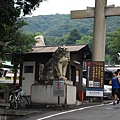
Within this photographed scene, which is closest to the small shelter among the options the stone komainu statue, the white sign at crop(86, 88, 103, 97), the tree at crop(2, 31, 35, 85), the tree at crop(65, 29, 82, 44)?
the tree at crop(2, 31, 35, 85)

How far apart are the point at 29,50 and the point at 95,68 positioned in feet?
14.4

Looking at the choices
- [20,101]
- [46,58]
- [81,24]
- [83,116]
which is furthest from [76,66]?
[81,24]

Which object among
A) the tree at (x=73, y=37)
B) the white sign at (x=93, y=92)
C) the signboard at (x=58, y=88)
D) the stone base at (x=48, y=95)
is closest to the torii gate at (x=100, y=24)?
the white sign at (x=93, y=92)

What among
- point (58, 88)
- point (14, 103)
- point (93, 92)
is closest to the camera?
point (58, 88)

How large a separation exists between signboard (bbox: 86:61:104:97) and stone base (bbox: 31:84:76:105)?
263cm

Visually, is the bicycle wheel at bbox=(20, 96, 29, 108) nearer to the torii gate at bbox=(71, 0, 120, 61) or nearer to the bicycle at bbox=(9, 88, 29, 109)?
the bicycle at bbox=(9, 88, 29, 109)

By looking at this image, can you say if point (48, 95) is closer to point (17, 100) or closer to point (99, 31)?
point (17, 100)

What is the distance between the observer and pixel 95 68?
19047mm

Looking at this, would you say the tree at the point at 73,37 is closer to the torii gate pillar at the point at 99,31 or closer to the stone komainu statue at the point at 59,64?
the torii gate pillar at the point at 99,31

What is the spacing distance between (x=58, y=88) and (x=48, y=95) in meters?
1.23

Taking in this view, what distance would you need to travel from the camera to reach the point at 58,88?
1479 centimetres

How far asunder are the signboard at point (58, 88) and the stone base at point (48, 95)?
0.77 metres

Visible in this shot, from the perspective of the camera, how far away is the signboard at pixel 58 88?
580 inches

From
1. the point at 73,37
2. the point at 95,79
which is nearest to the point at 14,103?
the point at 95,79
